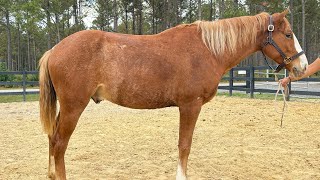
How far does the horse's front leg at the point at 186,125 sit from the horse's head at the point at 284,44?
1083mm

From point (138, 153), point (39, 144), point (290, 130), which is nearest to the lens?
point (138, 153)

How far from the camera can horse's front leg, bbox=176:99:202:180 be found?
3340 mm

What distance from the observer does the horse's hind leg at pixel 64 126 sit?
3.21 meters

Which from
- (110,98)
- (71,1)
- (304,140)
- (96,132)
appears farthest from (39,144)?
(71,1)

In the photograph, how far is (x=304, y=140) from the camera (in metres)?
5.58

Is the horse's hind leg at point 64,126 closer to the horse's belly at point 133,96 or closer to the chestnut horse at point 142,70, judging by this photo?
the chestnut horse at point 142,70

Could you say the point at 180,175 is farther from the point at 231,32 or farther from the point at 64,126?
the point at 231,32

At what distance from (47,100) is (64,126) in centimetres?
45

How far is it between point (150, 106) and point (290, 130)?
4.08m

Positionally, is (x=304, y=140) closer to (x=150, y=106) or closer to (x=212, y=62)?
(x=212, y=62)

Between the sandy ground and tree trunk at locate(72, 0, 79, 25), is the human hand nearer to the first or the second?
the sandy ground

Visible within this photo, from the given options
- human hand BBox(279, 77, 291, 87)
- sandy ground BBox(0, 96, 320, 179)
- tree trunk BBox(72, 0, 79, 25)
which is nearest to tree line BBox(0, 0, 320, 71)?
tree trunk BBox(72, 0, 79, 25)

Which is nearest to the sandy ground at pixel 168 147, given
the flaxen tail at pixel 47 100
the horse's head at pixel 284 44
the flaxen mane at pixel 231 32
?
the flaxen tail at pixel 47 100

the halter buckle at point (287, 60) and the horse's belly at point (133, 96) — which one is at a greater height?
the halter buckle at point (287, 60)
